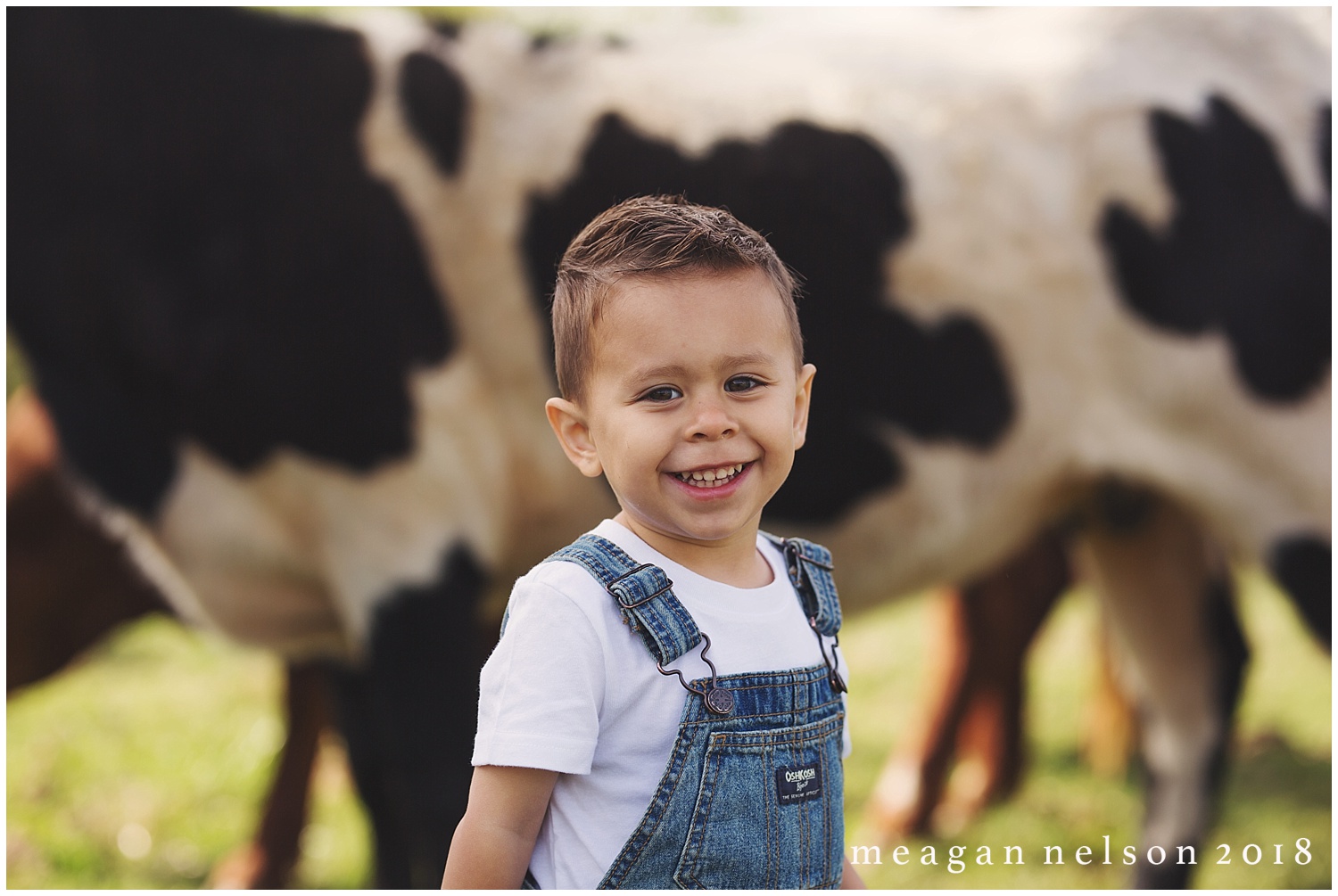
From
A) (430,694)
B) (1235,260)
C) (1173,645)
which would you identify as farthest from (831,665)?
(1173,645)

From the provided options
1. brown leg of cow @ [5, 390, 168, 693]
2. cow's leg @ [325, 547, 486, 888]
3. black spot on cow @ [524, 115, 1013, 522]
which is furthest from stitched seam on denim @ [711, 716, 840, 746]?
brown leg of cow @ [5, 390, 168, 693]

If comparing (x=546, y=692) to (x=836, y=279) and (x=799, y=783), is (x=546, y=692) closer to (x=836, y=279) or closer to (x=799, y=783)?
(x=799, y=783)

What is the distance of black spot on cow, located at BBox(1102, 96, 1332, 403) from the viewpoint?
2.29 meters

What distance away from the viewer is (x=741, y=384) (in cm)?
93

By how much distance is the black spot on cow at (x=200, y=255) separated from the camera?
6.54 feet

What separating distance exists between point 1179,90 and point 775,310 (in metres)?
1.82

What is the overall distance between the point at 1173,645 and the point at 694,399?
2222mm

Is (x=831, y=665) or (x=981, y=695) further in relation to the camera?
(x=981, y=695)

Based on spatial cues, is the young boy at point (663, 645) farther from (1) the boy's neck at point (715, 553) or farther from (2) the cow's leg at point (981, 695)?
(2) the cow's leg at point (981, 695)

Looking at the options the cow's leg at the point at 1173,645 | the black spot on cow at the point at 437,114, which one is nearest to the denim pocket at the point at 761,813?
the black spot on cow at the point at 437,114

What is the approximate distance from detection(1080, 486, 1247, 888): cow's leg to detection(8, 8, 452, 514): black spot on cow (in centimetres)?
160

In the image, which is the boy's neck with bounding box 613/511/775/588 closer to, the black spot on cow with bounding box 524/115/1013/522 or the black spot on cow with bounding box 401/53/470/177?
the black spot on cow with bounding box 524/115/1013/522

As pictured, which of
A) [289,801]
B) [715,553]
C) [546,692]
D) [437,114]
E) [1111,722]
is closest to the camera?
[546,692]

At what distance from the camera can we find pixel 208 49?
2092 mm
